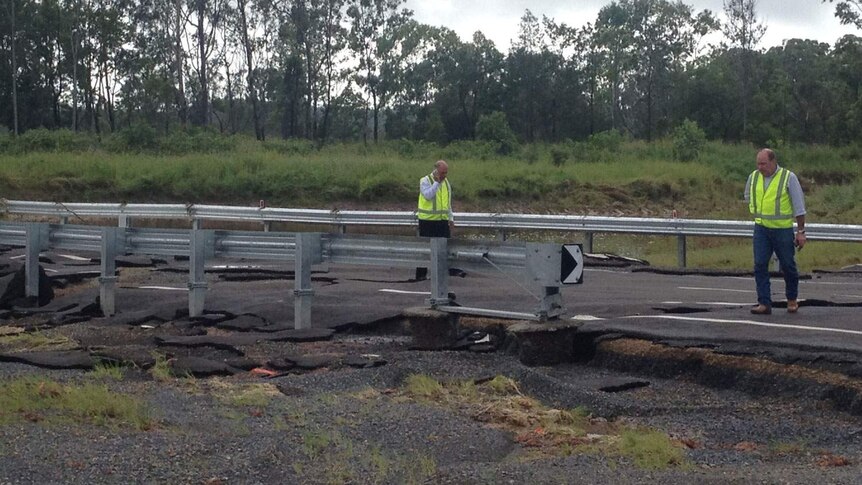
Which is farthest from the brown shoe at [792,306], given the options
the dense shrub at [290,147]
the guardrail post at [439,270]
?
the dense shrub at [290,147]

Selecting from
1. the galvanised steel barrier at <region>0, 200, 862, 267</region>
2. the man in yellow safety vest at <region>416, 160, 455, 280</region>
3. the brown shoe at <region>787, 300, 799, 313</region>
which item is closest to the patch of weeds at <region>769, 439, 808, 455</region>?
the brown shoe at <region>787, 300, 799, 313</region>

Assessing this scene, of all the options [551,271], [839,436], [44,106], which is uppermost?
[44,106]

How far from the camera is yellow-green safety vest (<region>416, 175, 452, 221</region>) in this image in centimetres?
1602

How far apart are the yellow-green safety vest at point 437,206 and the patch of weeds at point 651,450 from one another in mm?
8828

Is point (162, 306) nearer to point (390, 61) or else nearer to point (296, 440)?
point (296, 440)

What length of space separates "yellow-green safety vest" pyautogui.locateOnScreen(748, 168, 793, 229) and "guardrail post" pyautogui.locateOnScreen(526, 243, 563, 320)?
8.26 ft

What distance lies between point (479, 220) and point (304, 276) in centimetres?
1184

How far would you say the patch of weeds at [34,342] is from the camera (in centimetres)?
1156

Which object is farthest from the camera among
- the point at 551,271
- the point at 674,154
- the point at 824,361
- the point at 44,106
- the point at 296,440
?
the point at 44,106

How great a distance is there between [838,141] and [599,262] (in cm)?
4239

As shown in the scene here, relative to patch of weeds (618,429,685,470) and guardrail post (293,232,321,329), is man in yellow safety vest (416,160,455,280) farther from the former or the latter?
patch of weeds (618,429,685,470)

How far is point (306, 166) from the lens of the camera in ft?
149

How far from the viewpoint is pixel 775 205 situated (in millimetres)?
11594

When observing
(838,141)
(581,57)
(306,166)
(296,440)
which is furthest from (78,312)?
(581,57)
